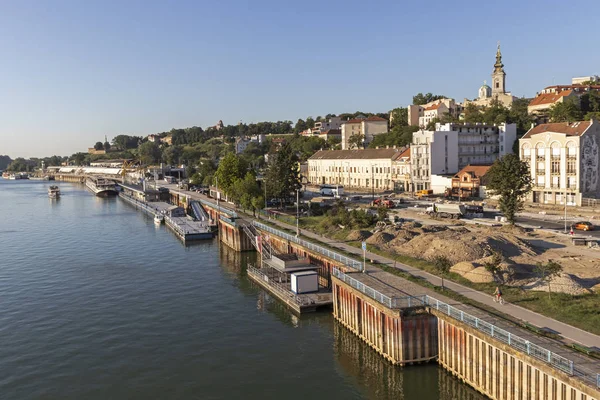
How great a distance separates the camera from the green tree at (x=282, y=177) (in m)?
86.9

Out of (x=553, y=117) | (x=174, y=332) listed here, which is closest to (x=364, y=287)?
(x=174, y=332)

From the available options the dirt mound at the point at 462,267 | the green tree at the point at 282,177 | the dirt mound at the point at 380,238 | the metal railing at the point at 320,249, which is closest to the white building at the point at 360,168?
the green tree at the point at 282,177

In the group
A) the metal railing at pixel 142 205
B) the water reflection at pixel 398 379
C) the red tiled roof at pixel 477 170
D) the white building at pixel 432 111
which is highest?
the white building at pixel 432 111

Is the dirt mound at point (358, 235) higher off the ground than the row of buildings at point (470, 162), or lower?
lower

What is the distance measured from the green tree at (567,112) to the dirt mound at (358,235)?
87.3 metres

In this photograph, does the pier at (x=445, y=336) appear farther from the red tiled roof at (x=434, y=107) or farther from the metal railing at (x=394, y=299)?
the red tiled roof at (x=434, y=107)

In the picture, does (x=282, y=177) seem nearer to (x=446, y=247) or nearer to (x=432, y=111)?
(x=446, y=247)

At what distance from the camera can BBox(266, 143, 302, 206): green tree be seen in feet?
285

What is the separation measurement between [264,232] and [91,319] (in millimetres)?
27227

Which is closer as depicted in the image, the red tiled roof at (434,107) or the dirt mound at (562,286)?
the dirt mound at (562,286)

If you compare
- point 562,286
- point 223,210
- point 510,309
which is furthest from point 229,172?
point 510,309

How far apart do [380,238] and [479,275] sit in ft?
52.7

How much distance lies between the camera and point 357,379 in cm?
3102

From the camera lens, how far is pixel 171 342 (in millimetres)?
37125
